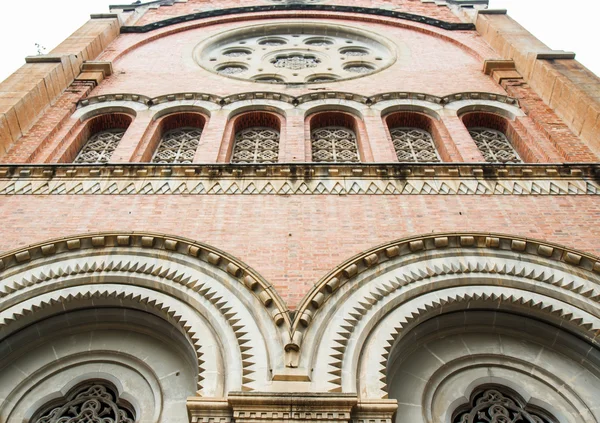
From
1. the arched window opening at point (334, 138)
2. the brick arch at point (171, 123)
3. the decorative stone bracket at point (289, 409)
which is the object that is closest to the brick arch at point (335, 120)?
the arched window opening at point (334, 138)

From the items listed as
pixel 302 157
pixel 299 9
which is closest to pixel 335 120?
pixel 302 157

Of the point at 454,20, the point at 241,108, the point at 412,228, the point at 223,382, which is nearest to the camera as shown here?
the point at 223,382

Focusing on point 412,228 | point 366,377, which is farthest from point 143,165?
point 366,377

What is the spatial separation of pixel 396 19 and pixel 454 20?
1.47 meters

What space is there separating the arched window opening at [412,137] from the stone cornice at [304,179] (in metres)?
1.41

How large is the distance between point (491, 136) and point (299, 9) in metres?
8.17

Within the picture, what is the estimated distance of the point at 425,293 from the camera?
5617 millimetres

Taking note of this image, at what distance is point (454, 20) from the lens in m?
15.0

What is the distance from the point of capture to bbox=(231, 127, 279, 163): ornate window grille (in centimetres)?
875

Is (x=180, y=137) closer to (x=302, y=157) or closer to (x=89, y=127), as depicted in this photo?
(x=89, y=127)

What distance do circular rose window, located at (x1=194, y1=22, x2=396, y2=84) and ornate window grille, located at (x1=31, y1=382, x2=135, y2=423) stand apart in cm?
731

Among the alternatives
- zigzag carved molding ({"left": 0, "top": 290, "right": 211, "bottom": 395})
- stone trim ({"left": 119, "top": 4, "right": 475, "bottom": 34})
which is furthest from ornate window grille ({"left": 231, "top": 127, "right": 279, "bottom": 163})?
stone trim ({"left": 119, "top": 4, "right": 475, "bottom": 34})

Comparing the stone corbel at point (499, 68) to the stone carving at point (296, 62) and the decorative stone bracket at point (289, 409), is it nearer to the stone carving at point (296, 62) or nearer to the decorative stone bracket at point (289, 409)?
the stone carving at point (296, 62)

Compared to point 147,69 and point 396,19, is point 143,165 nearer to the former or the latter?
point 147,69
